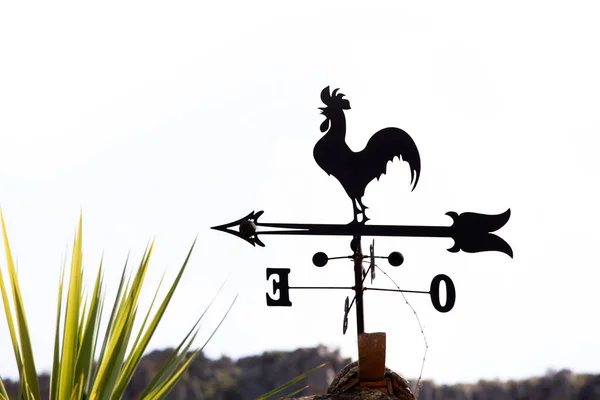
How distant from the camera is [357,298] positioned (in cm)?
349

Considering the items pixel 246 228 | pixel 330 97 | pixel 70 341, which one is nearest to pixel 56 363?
pixel 70 341

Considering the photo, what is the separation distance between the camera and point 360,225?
3637 millimetres

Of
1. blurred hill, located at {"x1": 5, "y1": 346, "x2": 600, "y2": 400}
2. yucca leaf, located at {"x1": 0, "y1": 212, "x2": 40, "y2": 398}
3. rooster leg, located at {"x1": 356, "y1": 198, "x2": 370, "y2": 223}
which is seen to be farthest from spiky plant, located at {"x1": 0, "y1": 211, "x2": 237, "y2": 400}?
blurred hill, located at {"x1": 5, "y1": 346, "x2": 600, "y2": 400}

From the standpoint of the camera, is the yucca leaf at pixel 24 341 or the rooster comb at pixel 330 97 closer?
the yucca leaf at pixel 24 341

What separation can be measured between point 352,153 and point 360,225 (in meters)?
0.31

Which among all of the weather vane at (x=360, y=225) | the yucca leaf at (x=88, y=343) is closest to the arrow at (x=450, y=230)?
the weather vane at (x=360, y=225)

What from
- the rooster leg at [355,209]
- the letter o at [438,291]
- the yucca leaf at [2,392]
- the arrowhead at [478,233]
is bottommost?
the yucca leaf at [2,392]

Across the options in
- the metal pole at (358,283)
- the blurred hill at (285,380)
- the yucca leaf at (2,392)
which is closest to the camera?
the yucca leaf at (2,392)

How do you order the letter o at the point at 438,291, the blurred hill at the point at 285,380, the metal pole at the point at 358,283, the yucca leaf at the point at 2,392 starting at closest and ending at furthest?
the yucca leaf at the point at 2,392 → the metal pole at the point at 358,283 → the letter o at the point at 438,291 → the blurred hill at the point at 285,380

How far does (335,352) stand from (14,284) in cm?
1563

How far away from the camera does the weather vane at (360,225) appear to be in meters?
3.61

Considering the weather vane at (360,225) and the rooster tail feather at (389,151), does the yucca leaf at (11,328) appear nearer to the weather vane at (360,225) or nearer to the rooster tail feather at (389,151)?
the weather vane at (360,225)

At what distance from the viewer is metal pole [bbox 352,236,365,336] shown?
3479mm

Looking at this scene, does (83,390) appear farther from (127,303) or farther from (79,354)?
(127,303)
